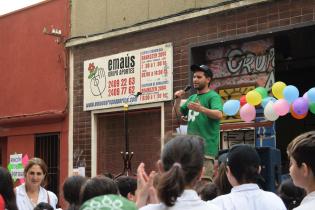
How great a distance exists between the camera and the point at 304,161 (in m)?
3.26

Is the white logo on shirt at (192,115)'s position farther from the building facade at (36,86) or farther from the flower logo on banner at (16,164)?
the flower logo on banner at (16,164)

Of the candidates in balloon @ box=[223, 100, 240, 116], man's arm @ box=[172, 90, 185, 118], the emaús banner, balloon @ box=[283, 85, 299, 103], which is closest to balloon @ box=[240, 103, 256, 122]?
balloon @ box=[223, 100, 240, 116]

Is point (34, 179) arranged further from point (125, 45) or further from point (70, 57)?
point (70, 57)

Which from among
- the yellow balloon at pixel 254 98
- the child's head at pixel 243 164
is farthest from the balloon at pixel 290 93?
the child's head at pixel 243 164

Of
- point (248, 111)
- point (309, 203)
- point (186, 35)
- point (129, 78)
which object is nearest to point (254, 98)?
point (248, 111)

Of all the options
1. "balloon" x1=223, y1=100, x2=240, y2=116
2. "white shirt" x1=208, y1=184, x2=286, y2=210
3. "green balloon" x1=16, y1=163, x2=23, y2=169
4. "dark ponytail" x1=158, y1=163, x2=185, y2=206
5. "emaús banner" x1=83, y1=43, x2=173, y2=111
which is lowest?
"green balloon" x1=16, y1=163, x2=23, y2=169

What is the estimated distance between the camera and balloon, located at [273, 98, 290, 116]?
8312 millimetres

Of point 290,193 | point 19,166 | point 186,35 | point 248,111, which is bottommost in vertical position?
point 19,166

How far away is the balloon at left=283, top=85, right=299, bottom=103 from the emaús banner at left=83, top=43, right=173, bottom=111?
3.49 metres

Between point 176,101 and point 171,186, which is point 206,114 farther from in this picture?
point 176,101

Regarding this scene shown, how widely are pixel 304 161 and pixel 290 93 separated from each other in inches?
201

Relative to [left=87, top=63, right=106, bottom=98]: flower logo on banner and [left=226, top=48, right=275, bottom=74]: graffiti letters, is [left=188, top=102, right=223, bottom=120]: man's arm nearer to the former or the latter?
[left=226, top=48, right=275, bottom=74]: graffiti letters

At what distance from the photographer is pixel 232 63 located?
10969 millimetres

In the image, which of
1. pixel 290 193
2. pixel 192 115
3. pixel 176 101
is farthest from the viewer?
pixel 176 101
